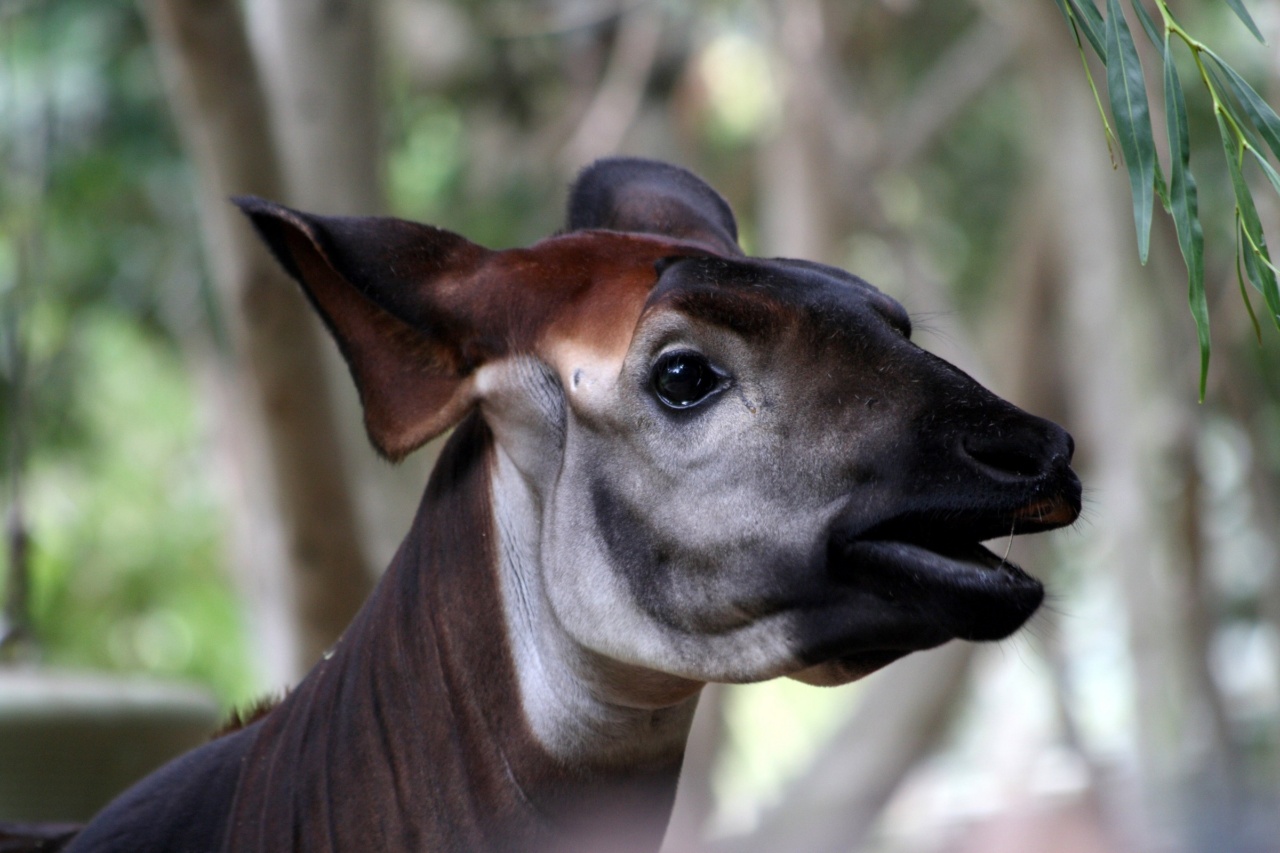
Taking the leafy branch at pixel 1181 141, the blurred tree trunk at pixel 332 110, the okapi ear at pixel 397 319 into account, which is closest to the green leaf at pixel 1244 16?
the leafy branch at pixel 1181 141

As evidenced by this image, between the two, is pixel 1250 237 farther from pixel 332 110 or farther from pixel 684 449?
pixel 332 110

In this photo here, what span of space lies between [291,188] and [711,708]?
23.6 ft

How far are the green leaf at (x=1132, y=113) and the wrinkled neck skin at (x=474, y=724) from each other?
96 centimetres

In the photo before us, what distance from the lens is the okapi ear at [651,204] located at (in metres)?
2.78

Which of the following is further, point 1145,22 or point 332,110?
point 332,110

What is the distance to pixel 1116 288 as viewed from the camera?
8055 mm

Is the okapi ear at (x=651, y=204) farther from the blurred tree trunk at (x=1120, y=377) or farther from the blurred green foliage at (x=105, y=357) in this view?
the blurred tree trunk at (x=1120, y=377)

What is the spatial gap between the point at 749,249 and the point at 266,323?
1274 cm

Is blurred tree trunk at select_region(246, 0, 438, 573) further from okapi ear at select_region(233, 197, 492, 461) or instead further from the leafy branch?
the leafy branch

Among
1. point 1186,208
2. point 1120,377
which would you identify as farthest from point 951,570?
point 1120,377

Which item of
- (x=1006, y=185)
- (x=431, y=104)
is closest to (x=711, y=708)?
(x=431, y=104)

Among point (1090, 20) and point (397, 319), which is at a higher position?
point (1090, 20)

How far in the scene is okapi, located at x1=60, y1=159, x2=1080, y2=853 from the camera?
204 cm

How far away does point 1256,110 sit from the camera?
2.07 meters
